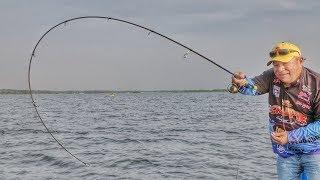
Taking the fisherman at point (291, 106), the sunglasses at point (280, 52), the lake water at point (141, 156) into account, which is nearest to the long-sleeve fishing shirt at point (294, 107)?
the fisherman at point (291, 106)

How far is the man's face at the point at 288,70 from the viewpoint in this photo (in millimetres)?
5398

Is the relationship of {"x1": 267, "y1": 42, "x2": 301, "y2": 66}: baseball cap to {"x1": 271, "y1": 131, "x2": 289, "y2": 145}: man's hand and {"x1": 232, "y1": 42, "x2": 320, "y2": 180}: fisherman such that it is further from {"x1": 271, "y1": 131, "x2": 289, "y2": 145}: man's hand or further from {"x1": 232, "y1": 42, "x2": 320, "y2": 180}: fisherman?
{"x1": 271, "y1": 131, "x2": 289, "y2": 145}: man's hand

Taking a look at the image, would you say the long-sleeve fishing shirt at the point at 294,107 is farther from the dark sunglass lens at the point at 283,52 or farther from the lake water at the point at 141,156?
the lake water at the point at 141,156

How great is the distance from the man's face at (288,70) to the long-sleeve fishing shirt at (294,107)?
0.10 meters

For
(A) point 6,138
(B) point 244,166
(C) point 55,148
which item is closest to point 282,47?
(B) point 244,166

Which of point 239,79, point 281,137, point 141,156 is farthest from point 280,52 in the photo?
point 141,156

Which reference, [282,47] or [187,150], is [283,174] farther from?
[187,150]

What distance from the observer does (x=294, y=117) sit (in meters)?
5.59

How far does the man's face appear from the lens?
17.7 feet

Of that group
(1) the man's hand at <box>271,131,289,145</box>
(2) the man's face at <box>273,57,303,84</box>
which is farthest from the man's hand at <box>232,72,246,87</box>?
(1) the man's hand at <box>271,131,289,145</box>

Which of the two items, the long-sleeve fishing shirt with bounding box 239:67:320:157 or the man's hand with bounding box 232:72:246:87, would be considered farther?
the man's hand with bounding box 232:72:246:87

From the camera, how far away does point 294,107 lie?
5.56m

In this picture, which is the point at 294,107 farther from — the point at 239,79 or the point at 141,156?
the point at 141,156

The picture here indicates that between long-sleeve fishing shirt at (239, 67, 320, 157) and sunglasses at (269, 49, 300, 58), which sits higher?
sunglasses at (269, 49, 300, 58)
